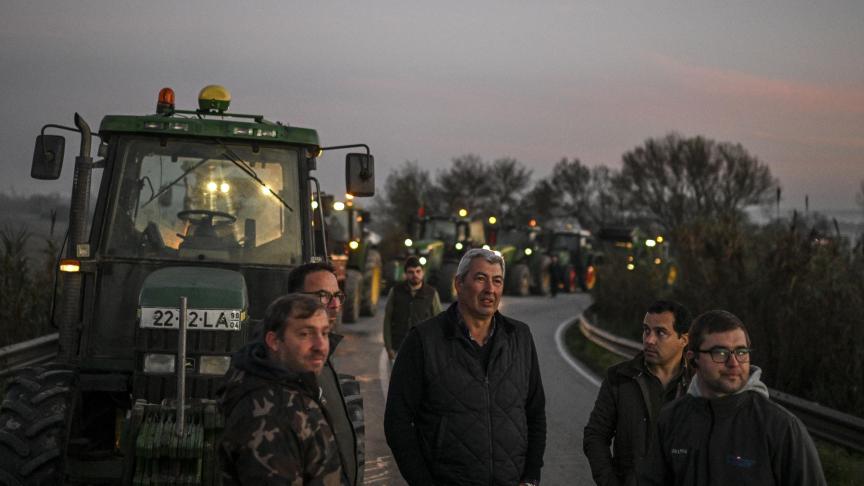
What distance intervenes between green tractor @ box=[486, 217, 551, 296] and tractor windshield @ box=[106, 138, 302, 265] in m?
31.5

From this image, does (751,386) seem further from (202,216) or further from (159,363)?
(202,216)

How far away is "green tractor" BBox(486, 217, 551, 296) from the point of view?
134 ft

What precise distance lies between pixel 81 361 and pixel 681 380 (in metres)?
4.57

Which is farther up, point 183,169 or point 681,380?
point 183,169

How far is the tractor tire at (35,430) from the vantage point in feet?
23.6

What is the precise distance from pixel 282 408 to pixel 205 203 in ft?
16.8

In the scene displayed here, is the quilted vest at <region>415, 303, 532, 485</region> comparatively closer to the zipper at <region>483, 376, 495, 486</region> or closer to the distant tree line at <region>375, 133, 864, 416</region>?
the zipper at <region>483, 376, 495, 486</region>

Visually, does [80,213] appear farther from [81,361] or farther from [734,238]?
[734,238]

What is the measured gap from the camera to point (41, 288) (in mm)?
14477

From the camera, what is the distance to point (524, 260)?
43.0 meters

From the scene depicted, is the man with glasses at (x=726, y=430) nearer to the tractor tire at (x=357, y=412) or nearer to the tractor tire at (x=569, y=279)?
the tractor tire at (x=357, y=412)

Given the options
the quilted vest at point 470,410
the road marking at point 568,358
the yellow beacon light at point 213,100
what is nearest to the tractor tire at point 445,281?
the road marking at point 568,358

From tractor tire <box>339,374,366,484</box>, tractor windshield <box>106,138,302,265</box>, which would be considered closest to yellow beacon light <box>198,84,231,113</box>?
tractor windshield <box>106,138,302,265</box>

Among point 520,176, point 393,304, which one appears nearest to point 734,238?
point 393,304
